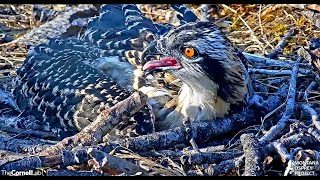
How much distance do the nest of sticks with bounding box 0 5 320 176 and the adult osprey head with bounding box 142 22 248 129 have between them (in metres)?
0.15

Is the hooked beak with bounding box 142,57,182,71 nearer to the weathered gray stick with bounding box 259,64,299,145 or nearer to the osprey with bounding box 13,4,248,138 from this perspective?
the osprey with bounding box 13,4,248,138

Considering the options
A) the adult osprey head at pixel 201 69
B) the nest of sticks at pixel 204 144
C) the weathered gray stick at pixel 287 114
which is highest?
the adult osprey head at pixel 201 69

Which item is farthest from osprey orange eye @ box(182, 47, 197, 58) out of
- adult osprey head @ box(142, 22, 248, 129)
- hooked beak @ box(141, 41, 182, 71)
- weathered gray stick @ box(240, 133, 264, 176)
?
weathered gray stick @ box(240, 133, 264, 176)

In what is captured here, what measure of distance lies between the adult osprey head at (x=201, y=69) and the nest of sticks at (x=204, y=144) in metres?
0.15

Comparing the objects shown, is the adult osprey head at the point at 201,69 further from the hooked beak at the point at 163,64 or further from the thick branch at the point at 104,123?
the thick branch at the point at 104,123

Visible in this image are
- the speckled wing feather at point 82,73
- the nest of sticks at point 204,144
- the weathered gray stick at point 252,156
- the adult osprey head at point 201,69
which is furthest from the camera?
the speckled wing feather at point 82,73

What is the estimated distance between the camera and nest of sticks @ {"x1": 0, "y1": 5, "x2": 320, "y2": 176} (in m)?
4.81

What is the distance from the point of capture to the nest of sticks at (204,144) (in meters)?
4.81

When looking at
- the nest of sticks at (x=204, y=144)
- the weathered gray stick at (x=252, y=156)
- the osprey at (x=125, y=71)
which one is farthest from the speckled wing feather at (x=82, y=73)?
the weathered gray stick at (x=252, y=156)

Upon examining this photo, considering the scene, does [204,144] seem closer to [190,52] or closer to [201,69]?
[201,69]

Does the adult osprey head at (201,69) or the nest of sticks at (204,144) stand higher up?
the adult osprey head at (201,69)

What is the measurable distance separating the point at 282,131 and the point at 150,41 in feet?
4.98
